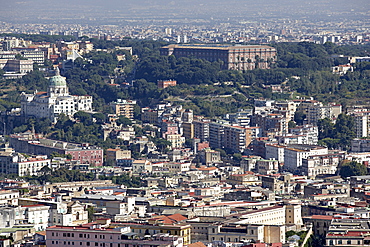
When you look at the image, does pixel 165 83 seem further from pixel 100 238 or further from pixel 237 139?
pixel 100 238

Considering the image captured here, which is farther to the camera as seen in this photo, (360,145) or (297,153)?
(360,145)

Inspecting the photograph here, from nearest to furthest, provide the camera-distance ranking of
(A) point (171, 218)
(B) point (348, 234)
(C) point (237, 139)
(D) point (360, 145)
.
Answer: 1. (B) point (348, 234)
2. (A) point (171, 218)
3. (D) point (360, 145)
4. (C) point (237, 139)

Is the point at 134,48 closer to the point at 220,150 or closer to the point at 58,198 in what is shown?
the point at 220,150

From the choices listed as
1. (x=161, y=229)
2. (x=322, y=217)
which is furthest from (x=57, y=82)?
(x=161, y=229)

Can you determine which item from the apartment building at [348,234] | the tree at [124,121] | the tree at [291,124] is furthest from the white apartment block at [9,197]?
the tree at [124,121]

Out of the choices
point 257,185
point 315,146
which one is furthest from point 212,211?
point 315,146

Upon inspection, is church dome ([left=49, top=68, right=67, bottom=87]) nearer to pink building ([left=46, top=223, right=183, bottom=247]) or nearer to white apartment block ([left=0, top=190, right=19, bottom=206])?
white apartment block ([left=0, top=190, right=19, bottom=206])

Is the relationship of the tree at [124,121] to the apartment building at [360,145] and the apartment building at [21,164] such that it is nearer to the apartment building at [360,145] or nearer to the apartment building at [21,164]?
the apartment building at [21,164]
